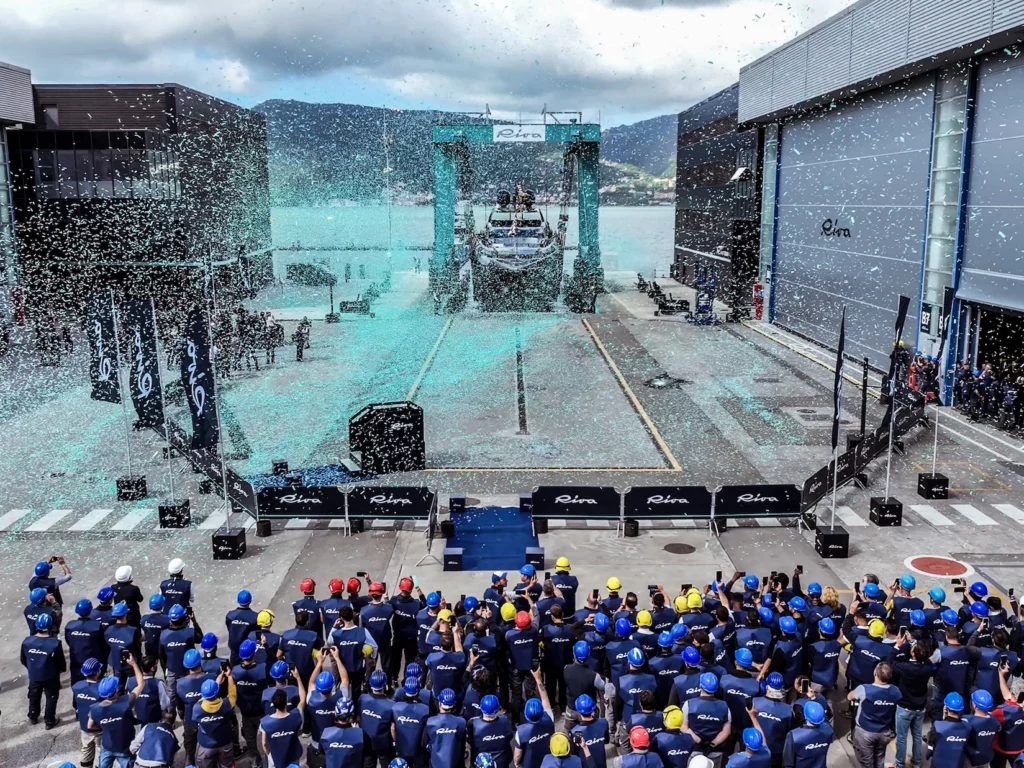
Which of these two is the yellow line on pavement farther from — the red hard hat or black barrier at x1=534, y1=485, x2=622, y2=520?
the red hard hat

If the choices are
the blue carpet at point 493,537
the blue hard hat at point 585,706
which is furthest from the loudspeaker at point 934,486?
the blue hard hat at point 585,706

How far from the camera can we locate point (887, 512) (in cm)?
1653

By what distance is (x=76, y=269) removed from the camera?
1914 inches

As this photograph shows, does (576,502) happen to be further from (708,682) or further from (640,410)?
(640,410)

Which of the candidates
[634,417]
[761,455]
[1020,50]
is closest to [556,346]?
[634,417]

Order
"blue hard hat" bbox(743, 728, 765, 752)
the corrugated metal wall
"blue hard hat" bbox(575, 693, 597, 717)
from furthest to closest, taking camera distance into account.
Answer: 1. the corrugated metal wall
2. "blue hard hat" bbox(575, 693, 597, 717)
3. "blue hard hat" bbox(743, 728, 765, 752)

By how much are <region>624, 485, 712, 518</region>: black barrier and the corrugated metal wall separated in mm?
17373

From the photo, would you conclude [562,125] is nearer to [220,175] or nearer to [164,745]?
[220,175]

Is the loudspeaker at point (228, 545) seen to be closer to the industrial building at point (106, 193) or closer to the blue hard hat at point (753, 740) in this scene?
the blue hard hat at point (753, 740)

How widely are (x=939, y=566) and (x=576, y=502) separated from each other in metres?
6.17

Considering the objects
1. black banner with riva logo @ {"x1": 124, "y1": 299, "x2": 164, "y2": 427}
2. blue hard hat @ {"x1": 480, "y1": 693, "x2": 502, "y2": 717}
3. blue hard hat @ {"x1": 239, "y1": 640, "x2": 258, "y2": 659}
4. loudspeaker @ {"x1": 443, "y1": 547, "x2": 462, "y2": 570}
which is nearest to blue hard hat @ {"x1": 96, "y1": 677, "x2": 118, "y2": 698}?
blue hard hat @ {"x1": 239, "y1": 640, "x2": 258, "y2": 659}

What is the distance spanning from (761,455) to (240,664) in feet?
49.1

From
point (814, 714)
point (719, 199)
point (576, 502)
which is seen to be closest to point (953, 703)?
point (814, 714)

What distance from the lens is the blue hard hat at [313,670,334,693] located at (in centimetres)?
825
